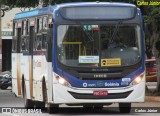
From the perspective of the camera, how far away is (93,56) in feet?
57.4

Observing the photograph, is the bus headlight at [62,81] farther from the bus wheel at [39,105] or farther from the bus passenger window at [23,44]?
the bus passenger window at [23,44]

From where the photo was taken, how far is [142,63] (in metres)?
17.8

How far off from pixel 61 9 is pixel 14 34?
6.03 metres

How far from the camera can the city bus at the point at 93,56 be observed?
17.4 m

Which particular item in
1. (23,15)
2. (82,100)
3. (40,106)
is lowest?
(40,106)

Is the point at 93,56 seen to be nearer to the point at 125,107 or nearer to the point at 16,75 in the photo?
the point at 125,107

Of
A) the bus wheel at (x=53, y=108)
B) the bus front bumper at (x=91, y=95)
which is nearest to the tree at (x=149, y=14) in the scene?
the bus front bumper at (x=91, y=95)

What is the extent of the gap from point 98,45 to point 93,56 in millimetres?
360

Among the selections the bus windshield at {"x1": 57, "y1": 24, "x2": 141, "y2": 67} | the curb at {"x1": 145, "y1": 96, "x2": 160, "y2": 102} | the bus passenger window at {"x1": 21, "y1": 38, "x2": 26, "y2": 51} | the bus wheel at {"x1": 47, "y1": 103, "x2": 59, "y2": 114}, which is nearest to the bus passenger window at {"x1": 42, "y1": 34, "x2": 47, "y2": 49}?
the bus windshield at {"x1": 57, "y1": 24, "x2": 141, "y2": 67}

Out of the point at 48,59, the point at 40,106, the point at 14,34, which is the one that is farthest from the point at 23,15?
the point at 48,59

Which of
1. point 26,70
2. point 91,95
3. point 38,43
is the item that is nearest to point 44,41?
point 38,43

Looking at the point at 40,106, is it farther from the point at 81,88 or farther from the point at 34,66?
the point at 81,88

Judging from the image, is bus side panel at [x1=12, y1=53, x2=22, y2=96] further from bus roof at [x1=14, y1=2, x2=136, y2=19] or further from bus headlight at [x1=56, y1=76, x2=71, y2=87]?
bus headlight at [x1=56, y1=76, x2=71, y2=87]

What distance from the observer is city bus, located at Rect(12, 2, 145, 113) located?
684 inches
